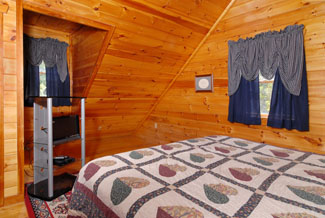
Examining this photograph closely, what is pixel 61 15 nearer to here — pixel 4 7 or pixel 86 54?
pixel 4 7

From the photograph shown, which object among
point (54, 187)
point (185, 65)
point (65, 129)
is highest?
point (185, 65)

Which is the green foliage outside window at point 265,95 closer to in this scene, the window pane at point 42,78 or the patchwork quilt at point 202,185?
the patchwork quilt at point 202,185

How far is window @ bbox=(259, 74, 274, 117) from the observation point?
294 centimetres

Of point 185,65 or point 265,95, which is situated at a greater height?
point 185,65

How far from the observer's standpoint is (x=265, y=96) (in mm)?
2984

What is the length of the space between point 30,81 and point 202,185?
3345 mm

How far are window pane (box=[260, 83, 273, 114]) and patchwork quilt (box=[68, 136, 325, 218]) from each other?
1230 mm

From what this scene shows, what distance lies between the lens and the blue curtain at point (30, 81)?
3291mm

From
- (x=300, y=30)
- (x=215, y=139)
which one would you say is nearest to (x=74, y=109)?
(x=215, y=139)

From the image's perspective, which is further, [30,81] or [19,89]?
[30,81]

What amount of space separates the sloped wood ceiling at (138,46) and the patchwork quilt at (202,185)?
176 centimetres

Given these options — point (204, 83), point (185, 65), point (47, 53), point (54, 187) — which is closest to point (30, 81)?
point (47, 53)

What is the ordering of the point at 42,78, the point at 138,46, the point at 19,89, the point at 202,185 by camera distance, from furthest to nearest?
the point at 42,78 < the point at 138,46 < the point at 19,89 < the point at 202,185

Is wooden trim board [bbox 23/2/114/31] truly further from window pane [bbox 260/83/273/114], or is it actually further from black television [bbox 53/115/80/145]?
window pane [bbox 260/83/273/114]
